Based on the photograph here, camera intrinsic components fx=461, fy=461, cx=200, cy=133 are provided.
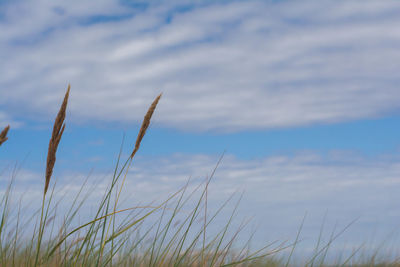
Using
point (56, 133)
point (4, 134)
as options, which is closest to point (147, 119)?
point (56, 133)

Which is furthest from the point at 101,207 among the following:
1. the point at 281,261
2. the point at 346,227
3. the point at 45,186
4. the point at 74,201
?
the point at 281,261

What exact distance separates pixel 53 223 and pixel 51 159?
6.50 feet

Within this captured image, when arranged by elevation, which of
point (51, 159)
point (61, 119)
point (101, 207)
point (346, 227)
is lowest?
point (346, 227)

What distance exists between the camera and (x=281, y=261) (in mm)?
5598

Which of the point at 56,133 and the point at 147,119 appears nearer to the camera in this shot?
the point at 56,133

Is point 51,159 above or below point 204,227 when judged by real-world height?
above

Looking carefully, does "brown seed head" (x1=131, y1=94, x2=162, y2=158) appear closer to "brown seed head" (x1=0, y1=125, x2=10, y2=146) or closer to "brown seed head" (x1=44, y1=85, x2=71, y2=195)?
"brown seed head" (x1=44, y1=85, x2=71, y2=195)

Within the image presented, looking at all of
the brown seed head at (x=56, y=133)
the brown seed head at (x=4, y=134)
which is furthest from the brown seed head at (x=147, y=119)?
the brown seed head at (x=4, y=134)

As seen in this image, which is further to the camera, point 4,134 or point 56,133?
point 4,134

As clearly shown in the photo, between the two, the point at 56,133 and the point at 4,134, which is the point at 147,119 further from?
the point at 4,134

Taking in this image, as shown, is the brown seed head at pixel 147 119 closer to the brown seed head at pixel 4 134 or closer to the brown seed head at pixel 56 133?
the brown seed head at pixel 56 133

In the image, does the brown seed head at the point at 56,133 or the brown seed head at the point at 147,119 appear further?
the brown seed head at the point at 147,119

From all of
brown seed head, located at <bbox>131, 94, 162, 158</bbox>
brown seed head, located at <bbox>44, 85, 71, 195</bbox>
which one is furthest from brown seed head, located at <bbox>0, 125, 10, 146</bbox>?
brown seed head, located at <bbox>131, 94, 162, 158</bbox>

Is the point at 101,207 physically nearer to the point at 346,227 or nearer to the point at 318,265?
the point at 346,227
